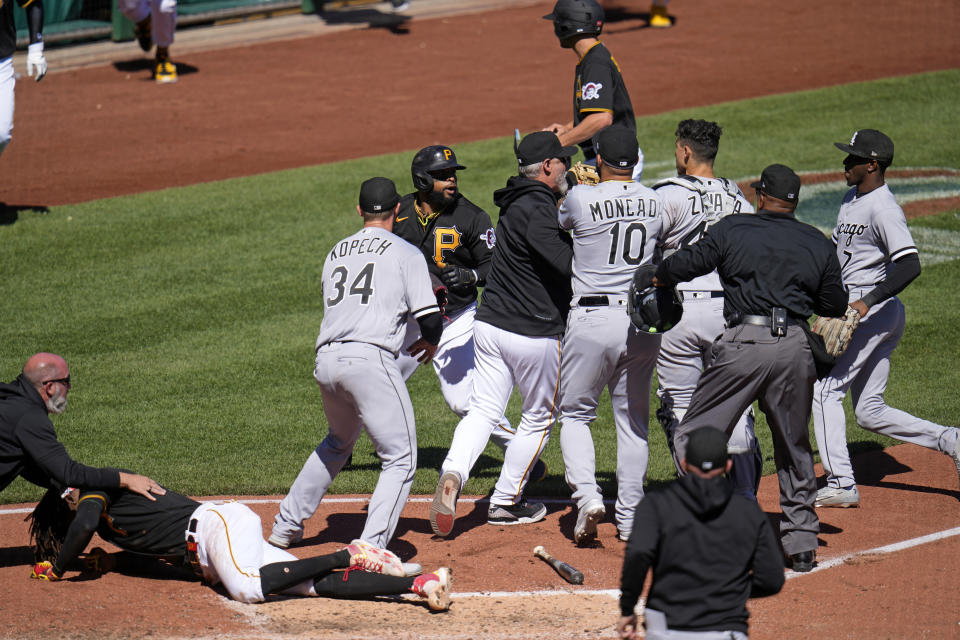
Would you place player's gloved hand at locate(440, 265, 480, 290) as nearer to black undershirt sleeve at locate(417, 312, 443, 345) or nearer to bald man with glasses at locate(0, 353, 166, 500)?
black undershirt sleeve at locate(417, 312, 443, 345)

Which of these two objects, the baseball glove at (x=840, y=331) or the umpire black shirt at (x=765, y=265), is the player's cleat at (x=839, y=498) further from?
the umpire black shirt at (x=765, y=265)

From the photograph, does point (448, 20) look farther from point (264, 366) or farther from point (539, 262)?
point (539, 262)

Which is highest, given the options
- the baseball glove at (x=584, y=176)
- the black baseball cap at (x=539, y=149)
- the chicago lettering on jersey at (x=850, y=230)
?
the black baseball cap at (x=539, y=149)

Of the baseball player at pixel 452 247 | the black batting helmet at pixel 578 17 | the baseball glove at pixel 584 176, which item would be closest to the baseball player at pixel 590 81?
the black batting helmet at pixel 578 17

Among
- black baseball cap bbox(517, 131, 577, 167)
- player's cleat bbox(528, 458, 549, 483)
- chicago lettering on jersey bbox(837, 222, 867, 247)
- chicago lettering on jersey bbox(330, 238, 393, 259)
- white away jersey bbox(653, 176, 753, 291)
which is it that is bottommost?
player's cleat bbox(528, 458, 549, 483)

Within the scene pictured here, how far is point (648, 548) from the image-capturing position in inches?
161

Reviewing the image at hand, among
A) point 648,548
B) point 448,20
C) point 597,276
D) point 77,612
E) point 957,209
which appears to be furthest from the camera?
point 448,20

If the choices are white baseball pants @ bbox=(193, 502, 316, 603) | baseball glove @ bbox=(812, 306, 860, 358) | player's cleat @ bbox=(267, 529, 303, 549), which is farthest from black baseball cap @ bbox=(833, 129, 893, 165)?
white baseball pants @ bbox=(193, 502, 316, 603)

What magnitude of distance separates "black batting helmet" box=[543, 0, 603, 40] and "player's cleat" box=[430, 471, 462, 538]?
357cm

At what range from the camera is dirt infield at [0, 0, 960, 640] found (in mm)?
5594

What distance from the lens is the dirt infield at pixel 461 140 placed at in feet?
18.4

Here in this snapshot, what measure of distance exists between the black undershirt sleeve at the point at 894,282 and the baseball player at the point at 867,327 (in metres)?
0.05

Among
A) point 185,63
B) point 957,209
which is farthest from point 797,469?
point 185,63

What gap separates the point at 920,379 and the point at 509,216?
192 inches
